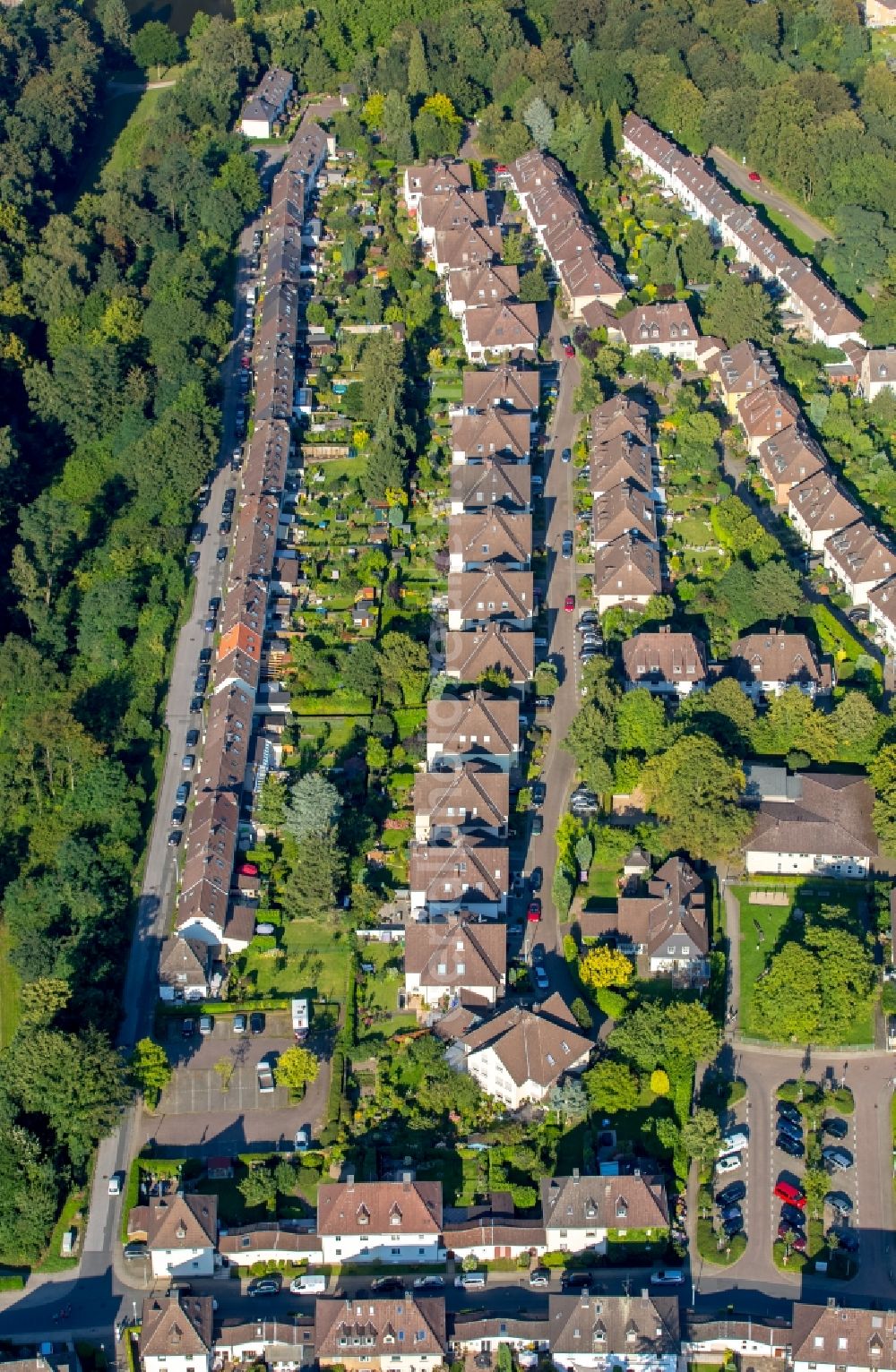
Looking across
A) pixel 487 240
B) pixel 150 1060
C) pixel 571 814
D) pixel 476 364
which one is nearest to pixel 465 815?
pixel 571 814

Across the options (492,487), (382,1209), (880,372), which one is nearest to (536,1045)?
(382,1209)

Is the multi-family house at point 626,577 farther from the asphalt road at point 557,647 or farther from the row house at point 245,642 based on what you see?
the row house at point 245,642

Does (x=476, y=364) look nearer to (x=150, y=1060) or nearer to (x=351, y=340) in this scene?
(x=351, y=340)

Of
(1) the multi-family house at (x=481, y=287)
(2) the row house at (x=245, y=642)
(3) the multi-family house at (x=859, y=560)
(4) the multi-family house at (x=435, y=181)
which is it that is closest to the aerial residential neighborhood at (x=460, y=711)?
(2) the row house at (x=245, y=642)

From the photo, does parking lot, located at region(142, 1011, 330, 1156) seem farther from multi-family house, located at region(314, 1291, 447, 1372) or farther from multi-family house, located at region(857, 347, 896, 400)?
multi-family house, located at region(857, 347, 896, 400)

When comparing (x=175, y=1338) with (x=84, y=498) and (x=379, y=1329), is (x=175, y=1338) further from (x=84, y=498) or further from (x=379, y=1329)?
(x=84, y=498)

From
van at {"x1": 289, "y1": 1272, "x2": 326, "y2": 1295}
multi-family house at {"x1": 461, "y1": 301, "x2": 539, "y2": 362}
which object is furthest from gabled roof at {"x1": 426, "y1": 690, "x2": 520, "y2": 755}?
multi-family house at {"x1": 461, "y1": 301, "x2": 539, "y2": 362}

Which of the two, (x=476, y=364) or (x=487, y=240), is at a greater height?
(x=487, y=240)
